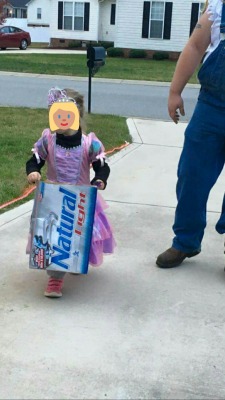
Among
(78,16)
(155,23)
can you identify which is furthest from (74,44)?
(155,23)

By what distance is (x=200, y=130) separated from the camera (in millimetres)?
3391

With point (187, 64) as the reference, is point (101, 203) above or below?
below

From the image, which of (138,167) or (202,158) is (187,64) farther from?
(138,167)

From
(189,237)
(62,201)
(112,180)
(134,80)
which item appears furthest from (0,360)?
(134,80)

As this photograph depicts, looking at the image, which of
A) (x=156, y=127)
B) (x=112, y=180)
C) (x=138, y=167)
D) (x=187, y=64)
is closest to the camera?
(x=187, y=64)

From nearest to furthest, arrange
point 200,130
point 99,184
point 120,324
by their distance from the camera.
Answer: point 120,324
point 99,184
point 200,130

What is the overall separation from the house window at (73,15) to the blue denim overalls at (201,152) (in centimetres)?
3267

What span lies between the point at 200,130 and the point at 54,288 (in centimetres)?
125

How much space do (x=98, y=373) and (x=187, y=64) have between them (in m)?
1.82

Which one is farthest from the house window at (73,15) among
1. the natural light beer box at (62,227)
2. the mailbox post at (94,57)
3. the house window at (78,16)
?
the natural light beer box at (62,227)

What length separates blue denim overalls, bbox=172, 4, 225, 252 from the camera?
3.28 m

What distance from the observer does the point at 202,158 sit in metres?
3.42

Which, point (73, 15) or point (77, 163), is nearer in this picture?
point (77, 163)

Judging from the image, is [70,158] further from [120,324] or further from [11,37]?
[11,37]
